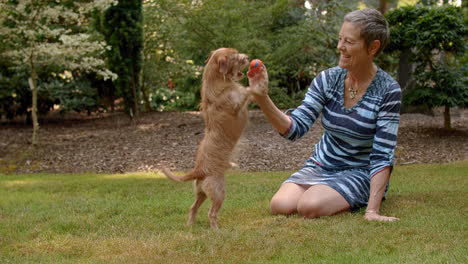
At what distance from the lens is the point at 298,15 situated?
606 inches

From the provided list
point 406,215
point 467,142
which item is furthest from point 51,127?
point 406,215

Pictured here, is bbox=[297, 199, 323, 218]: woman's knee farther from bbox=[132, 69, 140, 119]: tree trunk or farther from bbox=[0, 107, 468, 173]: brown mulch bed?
bbox=[132, 69, 140, 119]: tree trunk

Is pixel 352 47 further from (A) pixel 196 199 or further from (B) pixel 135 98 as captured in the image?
(B) pixel 135 98

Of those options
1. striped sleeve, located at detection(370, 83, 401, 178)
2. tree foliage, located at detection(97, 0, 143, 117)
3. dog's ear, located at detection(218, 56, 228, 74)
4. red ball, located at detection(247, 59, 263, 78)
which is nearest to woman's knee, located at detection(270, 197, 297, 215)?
striped sleeve, located at detection(370, 83, 401, 178)

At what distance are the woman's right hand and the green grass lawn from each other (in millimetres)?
1140

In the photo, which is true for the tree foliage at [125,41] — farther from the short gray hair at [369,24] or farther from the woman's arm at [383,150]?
the woman's arm at [383,150]

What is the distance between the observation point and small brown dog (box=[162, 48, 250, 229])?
4.05 m

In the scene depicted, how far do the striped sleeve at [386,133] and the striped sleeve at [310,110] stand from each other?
0.60 meters

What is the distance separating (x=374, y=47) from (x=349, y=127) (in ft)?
2.60

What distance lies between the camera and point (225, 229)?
13.8 ft

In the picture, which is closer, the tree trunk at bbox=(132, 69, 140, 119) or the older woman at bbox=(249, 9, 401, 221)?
the older woman at bbox=(249, 9, 401, 221)

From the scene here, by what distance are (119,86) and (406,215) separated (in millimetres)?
9963

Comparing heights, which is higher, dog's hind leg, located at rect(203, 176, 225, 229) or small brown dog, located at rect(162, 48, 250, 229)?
small brown dog, located at rect(162, 48, 250, 229)

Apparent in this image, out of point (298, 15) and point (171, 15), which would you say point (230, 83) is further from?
point (298, 15)
